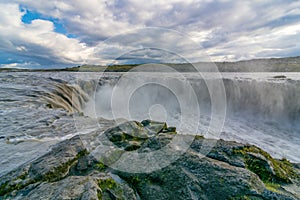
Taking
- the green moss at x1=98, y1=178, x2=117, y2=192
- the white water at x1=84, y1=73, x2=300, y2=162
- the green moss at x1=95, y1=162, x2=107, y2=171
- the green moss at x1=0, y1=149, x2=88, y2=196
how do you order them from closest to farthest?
A: the green moss at x1=98, y1=178, x2=117, y2=192 → the green moss at x1=0, y1=149, x2=88, y2=196 → the green moss at x1=95, y1=162, x2=107, y2=171 → the white water at x1=84, y1=73, x2=300, y2=162

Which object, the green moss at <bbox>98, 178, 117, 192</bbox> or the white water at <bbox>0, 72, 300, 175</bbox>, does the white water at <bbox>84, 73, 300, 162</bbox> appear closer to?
the white water at <bbox>0, 72, 300, 175</bbox>

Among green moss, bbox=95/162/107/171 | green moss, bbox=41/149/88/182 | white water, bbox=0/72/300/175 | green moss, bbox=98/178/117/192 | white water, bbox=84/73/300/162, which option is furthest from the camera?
white water, bbox=84/73/300/162

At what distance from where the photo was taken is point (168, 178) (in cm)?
302

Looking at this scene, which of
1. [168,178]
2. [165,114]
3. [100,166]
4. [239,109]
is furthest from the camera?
[239,109]

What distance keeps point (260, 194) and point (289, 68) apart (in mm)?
78948

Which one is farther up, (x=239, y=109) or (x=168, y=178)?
(x=168, y=178)

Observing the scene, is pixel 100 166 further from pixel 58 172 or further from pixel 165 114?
pixel 165 114

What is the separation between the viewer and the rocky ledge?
8.68ft

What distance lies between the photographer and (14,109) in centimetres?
978

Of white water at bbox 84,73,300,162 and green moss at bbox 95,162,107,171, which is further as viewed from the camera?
white water at bbox 84,73,300,162

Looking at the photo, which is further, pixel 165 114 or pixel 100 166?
pixel 165 114

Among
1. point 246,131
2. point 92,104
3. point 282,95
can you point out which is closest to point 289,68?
point 282,95

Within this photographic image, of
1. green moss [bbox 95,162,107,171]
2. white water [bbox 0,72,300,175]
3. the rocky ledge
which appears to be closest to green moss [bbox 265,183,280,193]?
the rocky ledge

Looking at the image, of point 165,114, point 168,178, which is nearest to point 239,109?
point 165,114
